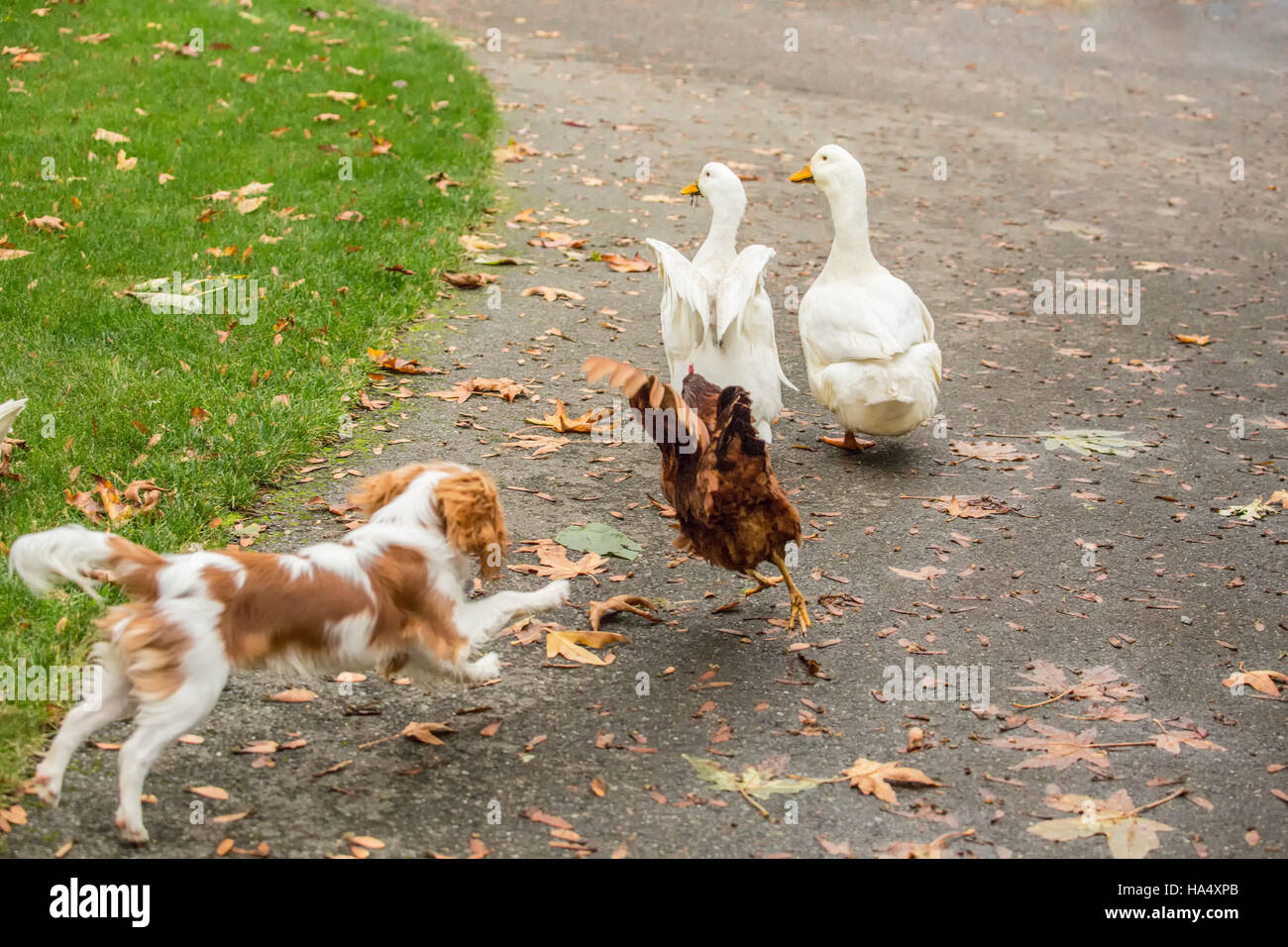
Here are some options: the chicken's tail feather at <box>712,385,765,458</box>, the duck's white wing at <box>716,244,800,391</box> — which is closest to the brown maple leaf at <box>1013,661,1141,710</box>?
the chicken's tail feather at <box>712,385,765,458</box>

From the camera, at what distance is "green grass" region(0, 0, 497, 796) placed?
493cm

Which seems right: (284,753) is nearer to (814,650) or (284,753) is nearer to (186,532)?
(186,532)

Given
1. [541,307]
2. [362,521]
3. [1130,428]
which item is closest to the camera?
[362,521]

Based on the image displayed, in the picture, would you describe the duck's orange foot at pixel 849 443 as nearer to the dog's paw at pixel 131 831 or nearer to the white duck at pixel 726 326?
the white duck at pixel 726 326

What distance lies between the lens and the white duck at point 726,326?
5.27 metres

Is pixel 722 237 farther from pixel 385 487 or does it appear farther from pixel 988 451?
pixel 385 487

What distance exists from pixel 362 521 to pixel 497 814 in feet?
5.45

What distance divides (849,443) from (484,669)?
2.93 metres

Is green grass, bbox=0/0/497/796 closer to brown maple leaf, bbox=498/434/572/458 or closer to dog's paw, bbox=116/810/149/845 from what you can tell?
dog's paw, bbox=116/810/149/845

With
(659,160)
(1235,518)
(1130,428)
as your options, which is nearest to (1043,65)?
(659,160)

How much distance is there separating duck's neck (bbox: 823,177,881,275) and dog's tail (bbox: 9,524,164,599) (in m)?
3.87

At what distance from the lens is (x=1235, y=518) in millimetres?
5543

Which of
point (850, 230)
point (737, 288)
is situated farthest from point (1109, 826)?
point (850, 230)

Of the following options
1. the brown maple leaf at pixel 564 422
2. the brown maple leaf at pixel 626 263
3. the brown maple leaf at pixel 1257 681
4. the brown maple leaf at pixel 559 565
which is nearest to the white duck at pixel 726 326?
the brown maple leaf at pixel 564 422
